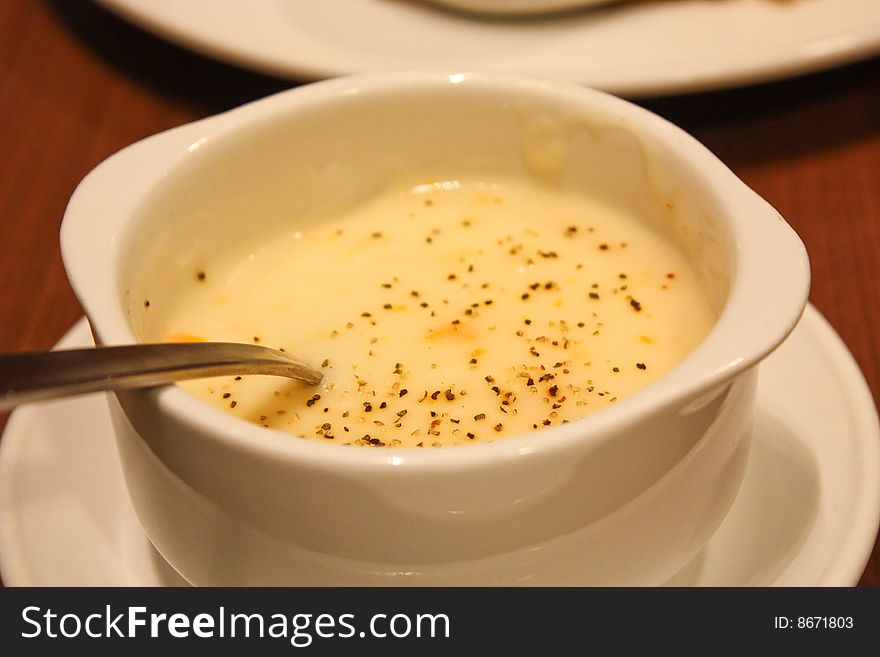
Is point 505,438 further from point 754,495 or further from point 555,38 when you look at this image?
point 555,38

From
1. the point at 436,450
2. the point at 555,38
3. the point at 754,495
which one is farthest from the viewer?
the point at 555,38

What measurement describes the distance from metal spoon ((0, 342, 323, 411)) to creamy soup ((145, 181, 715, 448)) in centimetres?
12

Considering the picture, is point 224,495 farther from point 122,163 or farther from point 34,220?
point 34,220

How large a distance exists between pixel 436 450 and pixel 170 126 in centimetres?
111

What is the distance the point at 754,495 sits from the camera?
0.90 metres

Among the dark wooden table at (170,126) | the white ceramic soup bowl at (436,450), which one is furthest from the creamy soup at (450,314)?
the dark wooden table at (170,126)

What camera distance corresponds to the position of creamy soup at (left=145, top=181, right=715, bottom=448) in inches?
32.2

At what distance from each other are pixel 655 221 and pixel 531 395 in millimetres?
268

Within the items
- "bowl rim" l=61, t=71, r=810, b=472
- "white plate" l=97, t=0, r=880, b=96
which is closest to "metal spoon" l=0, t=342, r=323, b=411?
"bowl rim" l=61, t=71, r=810, b=472

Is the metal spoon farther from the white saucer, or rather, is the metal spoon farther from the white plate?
the white plate

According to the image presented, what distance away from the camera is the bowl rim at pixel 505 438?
24.1 inches

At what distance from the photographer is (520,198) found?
1.09 meters

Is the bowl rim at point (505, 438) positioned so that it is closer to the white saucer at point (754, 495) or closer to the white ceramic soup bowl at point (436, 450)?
the white ceramic soup bowl at point (436, 450)

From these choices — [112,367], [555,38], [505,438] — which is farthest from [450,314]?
[555,38]
